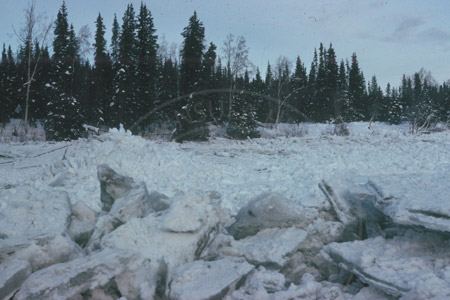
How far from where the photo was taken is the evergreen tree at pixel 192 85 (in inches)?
1029

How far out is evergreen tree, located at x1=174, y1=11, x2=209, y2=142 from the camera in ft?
85.7

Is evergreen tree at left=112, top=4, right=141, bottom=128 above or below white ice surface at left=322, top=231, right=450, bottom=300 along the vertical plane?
above

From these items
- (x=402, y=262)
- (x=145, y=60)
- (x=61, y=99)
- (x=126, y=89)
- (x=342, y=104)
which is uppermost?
(x=145, y=60)

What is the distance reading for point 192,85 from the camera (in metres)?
28.4

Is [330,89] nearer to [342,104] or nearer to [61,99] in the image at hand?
[342,104]

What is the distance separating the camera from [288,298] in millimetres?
3271

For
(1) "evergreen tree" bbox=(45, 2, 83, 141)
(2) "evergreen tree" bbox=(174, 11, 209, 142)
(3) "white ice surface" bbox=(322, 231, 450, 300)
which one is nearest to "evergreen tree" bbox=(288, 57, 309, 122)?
(2) "evergreen tree" bbox=(174, 11, 209, 142)

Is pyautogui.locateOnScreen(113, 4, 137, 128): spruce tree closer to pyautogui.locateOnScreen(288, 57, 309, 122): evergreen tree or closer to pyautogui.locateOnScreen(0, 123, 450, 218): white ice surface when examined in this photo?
pyautogui.locateOnScreen(0, 123, 450, 218): white ice surface

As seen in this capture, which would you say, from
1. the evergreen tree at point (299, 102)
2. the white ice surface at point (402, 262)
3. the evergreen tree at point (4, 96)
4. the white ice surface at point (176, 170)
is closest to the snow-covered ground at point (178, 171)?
the white ice surface at point (176, 170)

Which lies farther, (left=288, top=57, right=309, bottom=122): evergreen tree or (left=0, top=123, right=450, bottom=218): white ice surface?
(left=288, top=57, right=309, bottom=122): evergreen tree

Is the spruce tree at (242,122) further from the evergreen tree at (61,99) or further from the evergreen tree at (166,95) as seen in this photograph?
the evergreen tree at (61,99)

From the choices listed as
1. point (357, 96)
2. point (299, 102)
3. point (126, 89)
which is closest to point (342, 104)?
point (299, 102)

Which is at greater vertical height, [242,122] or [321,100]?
[321,100]

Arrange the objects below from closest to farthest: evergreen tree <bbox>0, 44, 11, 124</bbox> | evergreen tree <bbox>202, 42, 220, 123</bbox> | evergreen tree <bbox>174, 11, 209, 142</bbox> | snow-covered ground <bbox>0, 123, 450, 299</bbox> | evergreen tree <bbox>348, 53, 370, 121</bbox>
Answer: snow-covered ground <bbox>0, 123, 450, 299</bbox>
evergreen tree <bbox>174, 11, 209, 142</bbox>
evergreen tree <bbox>202, 42, 220, 123</bbox>
evergreen tree <bbox>0, 44, 11, 124</bbox>
evergreen tree <bbox>348, 53, 370, 121</bbox>
